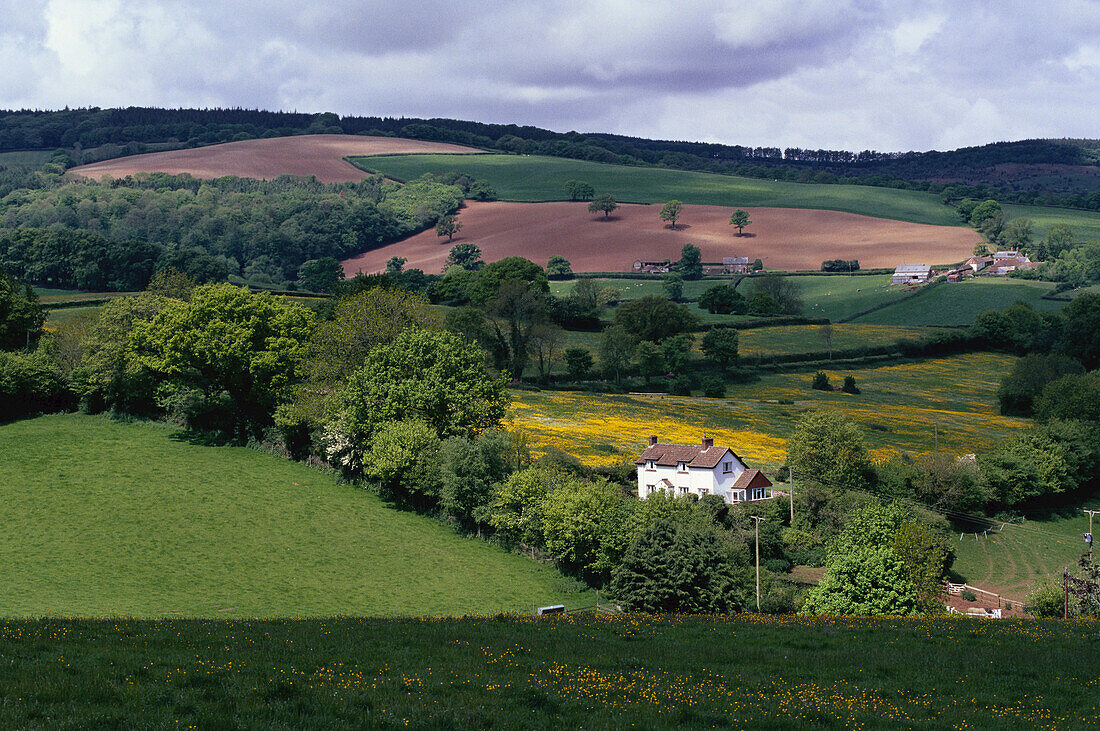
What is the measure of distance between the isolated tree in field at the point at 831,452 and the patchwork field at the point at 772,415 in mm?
3821

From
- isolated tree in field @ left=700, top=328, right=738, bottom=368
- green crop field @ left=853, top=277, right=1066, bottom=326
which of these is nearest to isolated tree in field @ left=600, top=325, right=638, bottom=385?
isolated tree in field @ left=700, top=328, right=738, bottom=368

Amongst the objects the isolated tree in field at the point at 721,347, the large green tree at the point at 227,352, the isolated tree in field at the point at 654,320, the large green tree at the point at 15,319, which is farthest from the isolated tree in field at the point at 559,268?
the large green tree at the point at 227,352

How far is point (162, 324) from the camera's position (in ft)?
248

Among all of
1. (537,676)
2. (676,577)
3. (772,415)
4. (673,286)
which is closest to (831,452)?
(772,415)

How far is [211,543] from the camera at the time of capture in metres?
54.7

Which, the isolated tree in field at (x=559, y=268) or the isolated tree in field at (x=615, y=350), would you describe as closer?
the isolated tree in field at (x=615, y=350)

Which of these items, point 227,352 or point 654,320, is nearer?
point 227,352

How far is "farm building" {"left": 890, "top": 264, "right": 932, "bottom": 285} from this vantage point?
6885 inches

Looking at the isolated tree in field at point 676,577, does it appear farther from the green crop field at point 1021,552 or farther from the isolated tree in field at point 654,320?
the isolated tree in field at point 654,320

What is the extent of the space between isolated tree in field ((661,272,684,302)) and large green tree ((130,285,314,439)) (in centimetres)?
10101

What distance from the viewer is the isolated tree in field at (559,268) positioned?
190 meters

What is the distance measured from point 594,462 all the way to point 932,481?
2416 centimetres

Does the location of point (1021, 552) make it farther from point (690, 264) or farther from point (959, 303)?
point (690, 264)

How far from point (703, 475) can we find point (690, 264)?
133 meters
